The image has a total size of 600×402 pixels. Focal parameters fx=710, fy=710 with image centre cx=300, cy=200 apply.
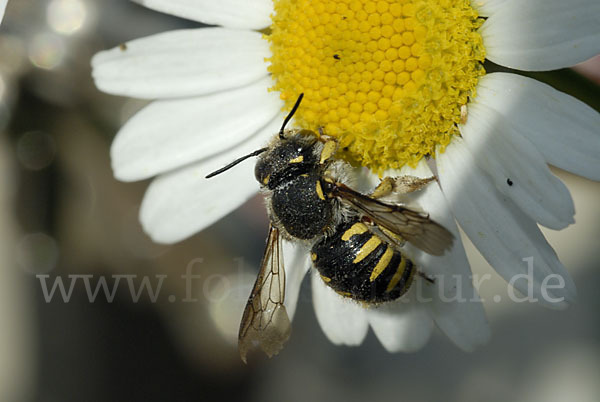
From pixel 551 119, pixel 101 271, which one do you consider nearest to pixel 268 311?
pixel 551 119

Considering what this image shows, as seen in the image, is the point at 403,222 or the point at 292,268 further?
the point at 292,268

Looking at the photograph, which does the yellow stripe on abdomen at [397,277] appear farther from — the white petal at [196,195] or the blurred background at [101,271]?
the blurred background at [101,271]

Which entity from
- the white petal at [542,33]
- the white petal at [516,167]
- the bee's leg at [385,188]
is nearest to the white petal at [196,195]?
the bee's leg at [385,188]

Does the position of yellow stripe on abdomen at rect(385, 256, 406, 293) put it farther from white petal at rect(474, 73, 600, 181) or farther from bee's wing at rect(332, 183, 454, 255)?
white petal at rect(474, 73, 600, 181)

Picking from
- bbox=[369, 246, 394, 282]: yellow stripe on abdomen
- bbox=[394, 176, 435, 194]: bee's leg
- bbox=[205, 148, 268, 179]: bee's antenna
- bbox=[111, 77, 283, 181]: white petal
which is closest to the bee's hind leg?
bbox=[394, 176, 435, 194]: bee's leg

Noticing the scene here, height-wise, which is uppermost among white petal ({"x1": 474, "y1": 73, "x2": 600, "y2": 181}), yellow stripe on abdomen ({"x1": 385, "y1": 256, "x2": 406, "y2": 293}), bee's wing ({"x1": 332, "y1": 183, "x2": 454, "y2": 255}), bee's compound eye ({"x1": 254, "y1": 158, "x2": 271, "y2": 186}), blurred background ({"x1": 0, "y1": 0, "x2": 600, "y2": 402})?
white petal ({"x1": 474, "y1": 73, "x2": 600, "y2": 181})

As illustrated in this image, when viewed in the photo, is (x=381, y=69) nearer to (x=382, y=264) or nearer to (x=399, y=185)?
(x=399, y=185)
